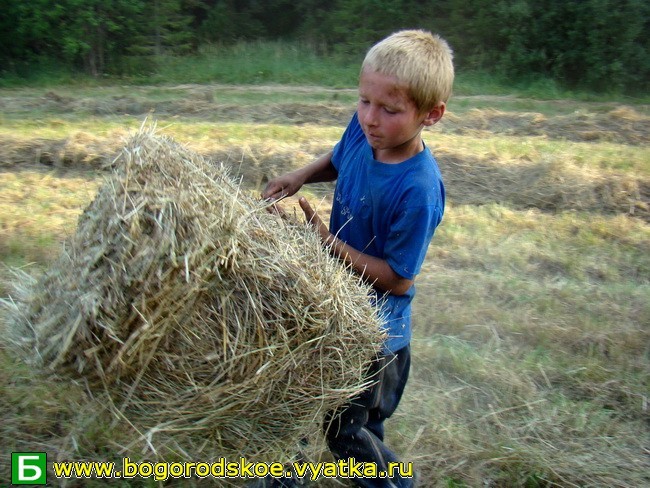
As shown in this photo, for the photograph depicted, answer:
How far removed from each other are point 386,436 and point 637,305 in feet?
7.61

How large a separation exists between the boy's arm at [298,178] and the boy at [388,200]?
0.05ft

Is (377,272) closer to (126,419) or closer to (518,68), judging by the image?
(126,419)

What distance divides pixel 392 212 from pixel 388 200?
4 centimetres

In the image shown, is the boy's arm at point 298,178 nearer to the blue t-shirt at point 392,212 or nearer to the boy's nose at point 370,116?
the blue t-shirt at point 392,212

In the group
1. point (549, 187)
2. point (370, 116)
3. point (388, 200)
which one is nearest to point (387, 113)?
point (370, 116)

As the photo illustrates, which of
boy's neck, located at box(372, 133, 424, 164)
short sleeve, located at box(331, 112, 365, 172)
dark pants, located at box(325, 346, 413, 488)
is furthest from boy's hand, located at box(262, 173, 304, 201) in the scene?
dark pants, located at box(325, 346, 413, 488)

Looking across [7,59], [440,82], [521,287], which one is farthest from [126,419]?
[7,59]

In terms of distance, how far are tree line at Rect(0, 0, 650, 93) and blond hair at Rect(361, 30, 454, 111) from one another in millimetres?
15884

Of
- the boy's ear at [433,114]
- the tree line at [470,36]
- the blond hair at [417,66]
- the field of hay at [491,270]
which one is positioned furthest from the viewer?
the tree line at [470,36]

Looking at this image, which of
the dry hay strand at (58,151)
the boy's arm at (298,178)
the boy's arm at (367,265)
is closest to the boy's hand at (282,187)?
the boy's arm at (298,178)

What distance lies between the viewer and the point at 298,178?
113 inches

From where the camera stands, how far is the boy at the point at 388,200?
238cm

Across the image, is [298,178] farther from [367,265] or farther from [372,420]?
[372,420]

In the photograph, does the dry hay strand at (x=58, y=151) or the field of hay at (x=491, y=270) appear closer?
the field of hay at (x=491, y=270)
